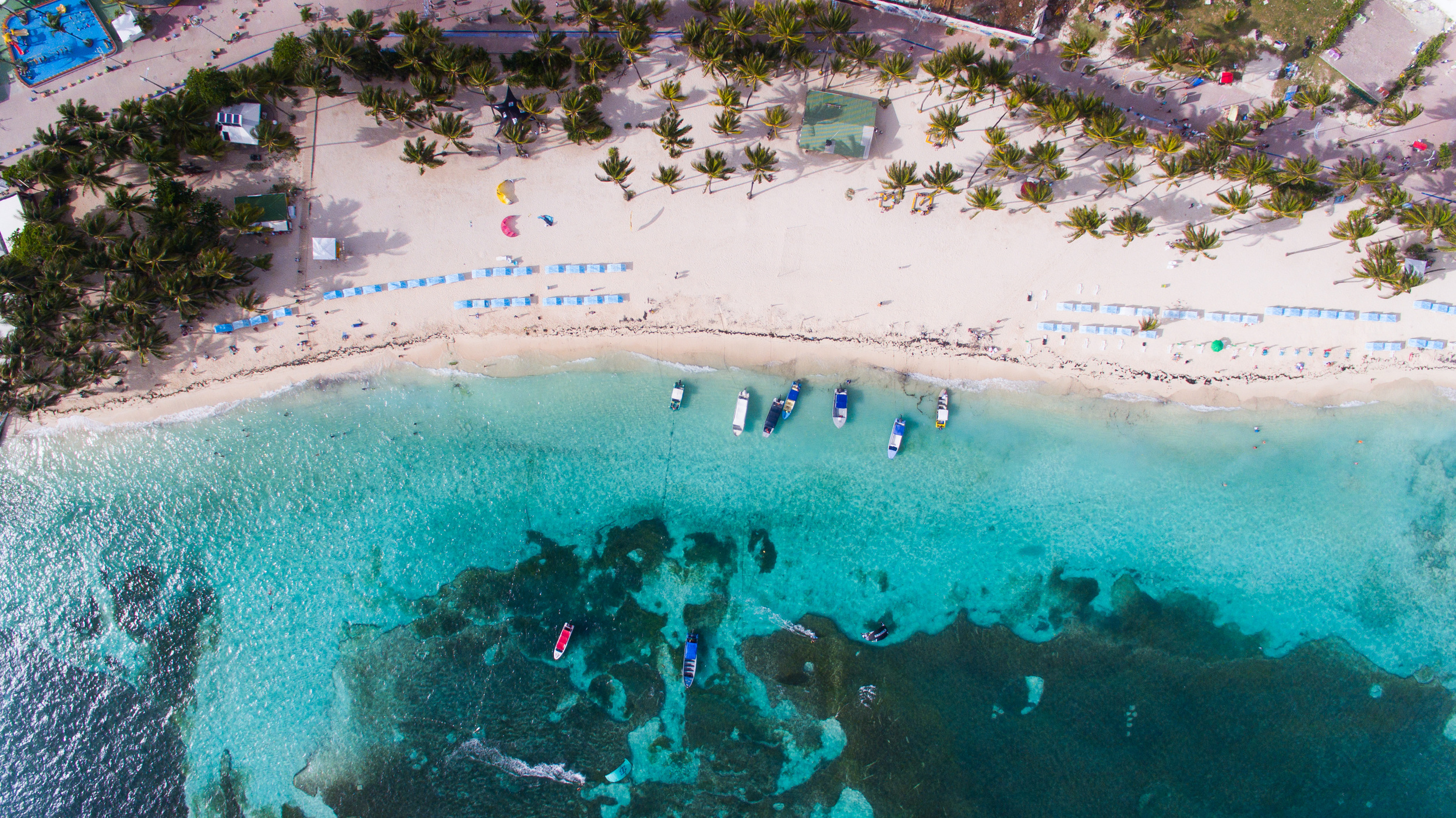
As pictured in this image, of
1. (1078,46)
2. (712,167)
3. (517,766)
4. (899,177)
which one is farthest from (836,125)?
(517,766)

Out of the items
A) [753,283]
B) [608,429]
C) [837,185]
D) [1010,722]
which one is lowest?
[1010,722]

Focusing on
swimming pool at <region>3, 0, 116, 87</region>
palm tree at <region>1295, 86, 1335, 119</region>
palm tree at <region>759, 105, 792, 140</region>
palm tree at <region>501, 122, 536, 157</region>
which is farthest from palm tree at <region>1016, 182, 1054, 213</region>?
swimming pool at <region>3, 0, 116, 87</region>

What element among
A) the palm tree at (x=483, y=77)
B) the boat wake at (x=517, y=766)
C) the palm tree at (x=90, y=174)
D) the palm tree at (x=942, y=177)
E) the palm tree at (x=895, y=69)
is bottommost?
the boat wake at (x=517, y=766)

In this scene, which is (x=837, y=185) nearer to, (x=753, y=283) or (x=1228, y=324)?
(x=753, y=283)

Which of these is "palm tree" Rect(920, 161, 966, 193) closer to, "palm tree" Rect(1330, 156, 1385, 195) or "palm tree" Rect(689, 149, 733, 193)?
"palm tree" Rect(689, 149, 733, 193)

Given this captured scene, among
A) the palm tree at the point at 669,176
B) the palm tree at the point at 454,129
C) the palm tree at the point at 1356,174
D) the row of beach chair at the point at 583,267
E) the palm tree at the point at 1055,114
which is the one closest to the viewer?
the palm tree at the point at 1055,114

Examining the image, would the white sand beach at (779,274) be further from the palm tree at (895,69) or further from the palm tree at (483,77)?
the palm tree at (483,77)

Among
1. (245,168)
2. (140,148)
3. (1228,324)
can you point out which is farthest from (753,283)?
(140,148)

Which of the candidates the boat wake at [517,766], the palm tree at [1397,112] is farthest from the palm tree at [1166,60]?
the boat wake at [517,766]
